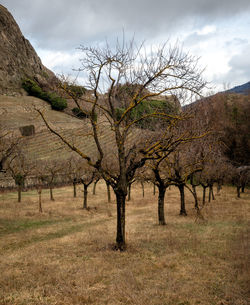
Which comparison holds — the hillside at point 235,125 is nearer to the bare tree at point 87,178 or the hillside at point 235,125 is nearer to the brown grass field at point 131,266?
the bare tree at point 87,178

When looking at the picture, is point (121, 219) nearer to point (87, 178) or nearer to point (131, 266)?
point (131, 266)

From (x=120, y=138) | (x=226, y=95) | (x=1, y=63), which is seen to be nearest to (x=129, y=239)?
(x=120, y=138)

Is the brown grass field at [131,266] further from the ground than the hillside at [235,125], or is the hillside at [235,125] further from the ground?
the hillside at [235,125]

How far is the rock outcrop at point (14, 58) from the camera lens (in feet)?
290

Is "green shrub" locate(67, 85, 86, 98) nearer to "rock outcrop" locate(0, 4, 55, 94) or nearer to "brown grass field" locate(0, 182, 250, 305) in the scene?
"brown grass field" locate(0, 182, 250, 305)

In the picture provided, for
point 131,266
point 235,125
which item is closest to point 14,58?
point 235,125

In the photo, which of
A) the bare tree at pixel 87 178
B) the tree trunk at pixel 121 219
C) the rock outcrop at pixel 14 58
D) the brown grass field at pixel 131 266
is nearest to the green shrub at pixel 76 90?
the tree trunk at pixel 121 219

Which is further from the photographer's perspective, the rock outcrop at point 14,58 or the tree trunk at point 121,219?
the rock outcrop at point 14,58

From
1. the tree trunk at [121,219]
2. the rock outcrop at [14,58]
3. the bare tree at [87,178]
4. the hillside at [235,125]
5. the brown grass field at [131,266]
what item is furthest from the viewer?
the rock outcrop at [14,58]

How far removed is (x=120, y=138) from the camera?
10.3 m

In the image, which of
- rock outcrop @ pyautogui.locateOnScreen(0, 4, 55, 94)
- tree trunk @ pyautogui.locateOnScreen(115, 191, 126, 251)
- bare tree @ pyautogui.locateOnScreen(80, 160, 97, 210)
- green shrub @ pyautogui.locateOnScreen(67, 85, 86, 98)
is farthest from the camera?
rock outcrop @ pyautogui.locateOnScreen(0, 4, 55, 94)

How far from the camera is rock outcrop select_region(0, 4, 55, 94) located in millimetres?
88512

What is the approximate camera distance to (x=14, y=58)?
318 feet

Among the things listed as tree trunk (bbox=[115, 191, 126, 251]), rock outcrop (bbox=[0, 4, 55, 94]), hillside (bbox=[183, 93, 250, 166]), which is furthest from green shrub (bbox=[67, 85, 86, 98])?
rock outcrop (bbox=[0, 4, 55, 94])
